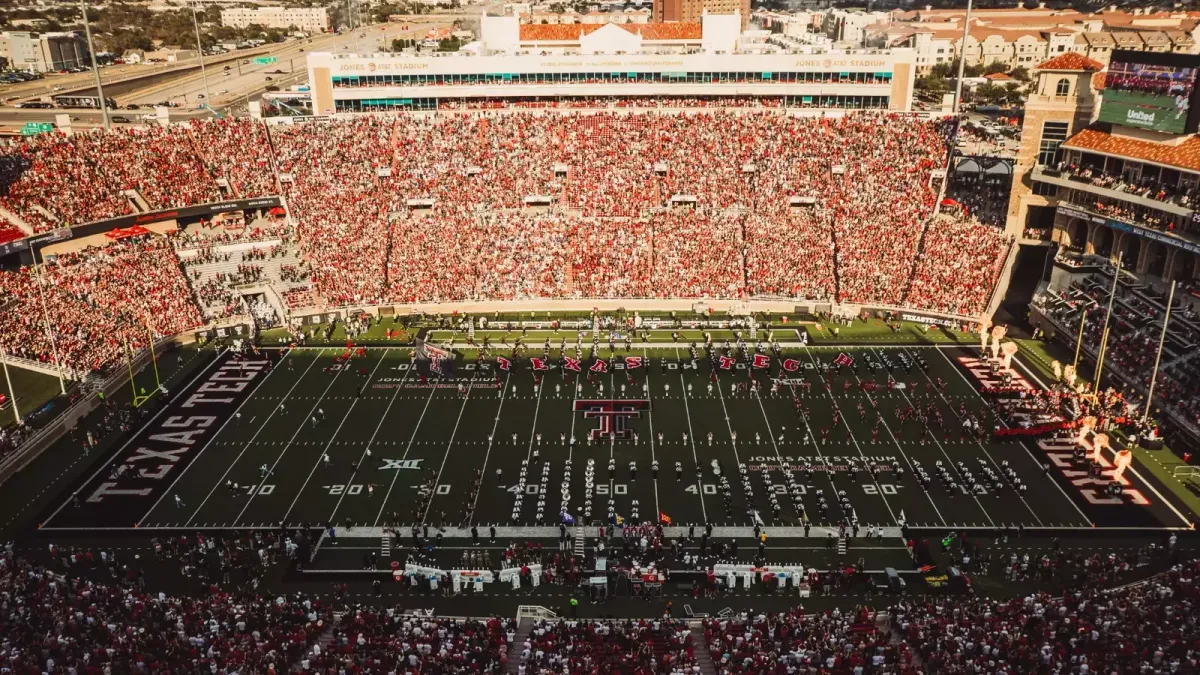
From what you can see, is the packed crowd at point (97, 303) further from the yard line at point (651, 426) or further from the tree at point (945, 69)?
the tree at point (945, 69)

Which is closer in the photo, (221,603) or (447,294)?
(221,603)

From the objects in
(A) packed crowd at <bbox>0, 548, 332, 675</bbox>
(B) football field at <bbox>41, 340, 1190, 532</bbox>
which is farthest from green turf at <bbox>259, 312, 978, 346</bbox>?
(A) packed crowd at <bbox>0, 548, 332, 675</bbox>

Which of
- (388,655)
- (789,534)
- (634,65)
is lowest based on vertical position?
(789,534)

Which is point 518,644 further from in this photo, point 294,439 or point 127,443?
point 127,443

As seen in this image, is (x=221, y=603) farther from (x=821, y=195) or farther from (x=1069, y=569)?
(x=821, y=195)

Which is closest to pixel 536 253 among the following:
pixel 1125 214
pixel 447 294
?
pixel 447 294
